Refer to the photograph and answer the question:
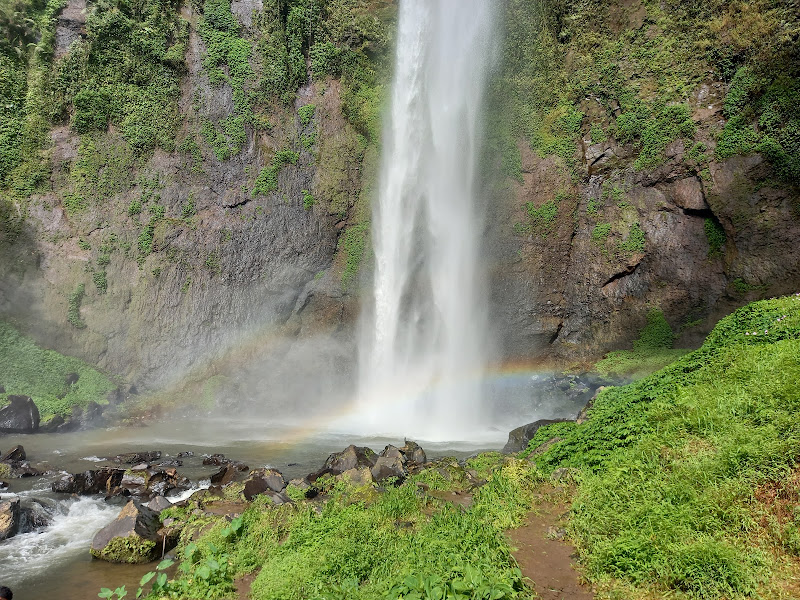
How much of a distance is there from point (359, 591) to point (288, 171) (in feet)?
83.4

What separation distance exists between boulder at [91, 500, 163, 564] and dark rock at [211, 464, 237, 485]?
3.76 m

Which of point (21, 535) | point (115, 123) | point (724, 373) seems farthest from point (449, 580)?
point (115, 123)

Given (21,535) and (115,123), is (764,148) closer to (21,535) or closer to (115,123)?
(21,535)

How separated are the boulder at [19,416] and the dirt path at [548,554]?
1959 cm

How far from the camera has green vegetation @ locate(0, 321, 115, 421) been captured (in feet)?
69.3

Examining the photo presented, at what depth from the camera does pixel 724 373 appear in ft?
25.4

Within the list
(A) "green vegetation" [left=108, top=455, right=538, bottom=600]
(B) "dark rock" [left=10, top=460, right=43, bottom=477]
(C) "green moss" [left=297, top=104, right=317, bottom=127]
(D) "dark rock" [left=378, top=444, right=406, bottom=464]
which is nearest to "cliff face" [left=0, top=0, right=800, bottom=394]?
(C) "green moss" [left=297, top=104, right=317, bottom=127]

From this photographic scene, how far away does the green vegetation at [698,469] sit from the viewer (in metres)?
4.37

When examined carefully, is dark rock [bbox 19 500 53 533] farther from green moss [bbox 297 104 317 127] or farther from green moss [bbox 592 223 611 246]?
green moss [bbox 297 104 317 127]

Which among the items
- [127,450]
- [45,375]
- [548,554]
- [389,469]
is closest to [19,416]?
[45,375]

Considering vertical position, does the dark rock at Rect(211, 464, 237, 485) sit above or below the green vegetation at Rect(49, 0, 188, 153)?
below

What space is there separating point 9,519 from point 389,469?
6687 mm

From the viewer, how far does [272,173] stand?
26.9 m

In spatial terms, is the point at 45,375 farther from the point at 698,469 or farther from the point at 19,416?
the point at 698,469
